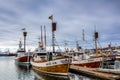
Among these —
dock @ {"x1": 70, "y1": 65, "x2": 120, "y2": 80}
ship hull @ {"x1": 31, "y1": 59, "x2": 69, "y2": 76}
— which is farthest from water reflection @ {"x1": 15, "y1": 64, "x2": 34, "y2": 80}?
dock @ {"x1": 70, "y1": 65, "x2": 120, "y2": 80}

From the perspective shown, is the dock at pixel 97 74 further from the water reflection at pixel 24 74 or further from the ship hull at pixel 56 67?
the water reflection at pixel 24 74

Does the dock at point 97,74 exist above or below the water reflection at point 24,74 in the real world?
above

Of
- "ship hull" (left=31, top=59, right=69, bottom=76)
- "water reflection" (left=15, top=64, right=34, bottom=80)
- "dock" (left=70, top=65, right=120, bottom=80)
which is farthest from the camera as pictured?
"water reflection" (left=15, top=64, right=34, bottom=80)

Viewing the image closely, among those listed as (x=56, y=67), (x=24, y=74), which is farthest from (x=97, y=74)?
(x=24, y=74)

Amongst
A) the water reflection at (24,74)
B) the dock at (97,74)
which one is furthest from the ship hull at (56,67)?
the water reflection at (24,74)

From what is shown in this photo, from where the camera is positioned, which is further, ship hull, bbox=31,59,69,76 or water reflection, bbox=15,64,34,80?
water reflection, bbox=15,64,34,80

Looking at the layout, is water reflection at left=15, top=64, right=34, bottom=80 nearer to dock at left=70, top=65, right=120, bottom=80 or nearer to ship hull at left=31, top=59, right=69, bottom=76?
ship hull at left=31, top=59, right=69, bottom=76

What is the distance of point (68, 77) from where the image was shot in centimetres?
2719

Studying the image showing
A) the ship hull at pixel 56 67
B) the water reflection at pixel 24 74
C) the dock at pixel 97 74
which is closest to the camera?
the dock at pixel 97 74

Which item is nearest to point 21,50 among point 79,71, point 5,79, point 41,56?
point 41,56

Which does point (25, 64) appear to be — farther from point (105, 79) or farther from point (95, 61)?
point (105, 79)

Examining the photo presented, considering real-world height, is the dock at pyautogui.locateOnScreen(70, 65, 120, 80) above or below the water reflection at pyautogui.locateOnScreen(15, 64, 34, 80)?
above

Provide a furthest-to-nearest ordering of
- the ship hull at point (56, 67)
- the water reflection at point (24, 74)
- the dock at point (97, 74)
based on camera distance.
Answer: the water reflection at point (24, 74)
the ship hull at point (56, 67)
the dock at point (97, 74)

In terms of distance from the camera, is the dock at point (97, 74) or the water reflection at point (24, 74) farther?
the water reflection at point (24, 74)
